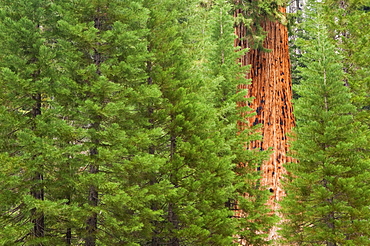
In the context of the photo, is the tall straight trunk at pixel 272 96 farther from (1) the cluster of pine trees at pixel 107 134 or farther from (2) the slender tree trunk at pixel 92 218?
(2) the slender tree trunk at pixel 92 218

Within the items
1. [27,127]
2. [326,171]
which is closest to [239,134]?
[326,171]

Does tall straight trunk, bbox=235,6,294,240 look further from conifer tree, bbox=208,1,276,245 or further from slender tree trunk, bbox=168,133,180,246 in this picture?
slender tree trunk, bbox=168,133,180,246

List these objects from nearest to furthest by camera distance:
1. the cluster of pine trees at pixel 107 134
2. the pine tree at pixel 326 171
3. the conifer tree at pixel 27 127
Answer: the conifer tree at pixel 27 127, the cluster of pine trees at pixel 107 134, the pine tree at pixel 326 171

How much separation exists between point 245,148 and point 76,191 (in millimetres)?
5390

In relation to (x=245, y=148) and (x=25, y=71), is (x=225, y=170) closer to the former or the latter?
(x=245, y=148)

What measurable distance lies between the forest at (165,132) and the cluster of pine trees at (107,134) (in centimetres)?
4

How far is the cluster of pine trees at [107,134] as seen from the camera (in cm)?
747

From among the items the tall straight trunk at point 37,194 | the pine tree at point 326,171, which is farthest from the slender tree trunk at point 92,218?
the pine tree at point 326,171

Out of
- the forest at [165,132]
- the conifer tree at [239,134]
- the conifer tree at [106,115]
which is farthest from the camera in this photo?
the conifer tree at [239,134]

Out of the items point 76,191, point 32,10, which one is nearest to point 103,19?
point 32,10

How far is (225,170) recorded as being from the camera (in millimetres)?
9844

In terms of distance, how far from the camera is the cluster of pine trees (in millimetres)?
7473

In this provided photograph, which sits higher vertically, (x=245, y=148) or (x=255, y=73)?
(x=255, y=73)

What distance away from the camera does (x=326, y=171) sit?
404 inches
